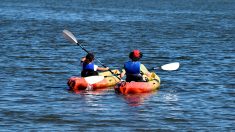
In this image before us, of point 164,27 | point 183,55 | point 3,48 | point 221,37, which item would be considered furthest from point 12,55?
point 164,27

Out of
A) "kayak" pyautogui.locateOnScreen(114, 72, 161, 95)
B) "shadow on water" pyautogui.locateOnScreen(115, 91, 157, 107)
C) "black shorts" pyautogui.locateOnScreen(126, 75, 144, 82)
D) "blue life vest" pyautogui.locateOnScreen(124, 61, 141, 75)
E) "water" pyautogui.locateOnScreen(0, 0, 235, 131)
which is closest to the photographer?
"water" pyautogui.locateOnScreen(0, 0, 235, 131)

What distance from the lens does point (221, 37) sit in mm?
51531

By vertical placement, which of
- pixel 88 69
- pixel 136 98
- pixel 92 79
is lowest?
pixel 136 98

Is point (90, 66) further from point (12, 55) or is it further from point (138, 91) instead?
point (12, 55)

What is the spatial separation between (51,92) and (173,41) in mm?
23814

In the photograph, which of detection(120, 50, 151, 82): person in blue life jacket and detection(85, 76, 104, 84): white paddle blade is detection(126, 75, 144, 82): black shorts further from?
detection(85, 76, 104, 84): white paddle blade

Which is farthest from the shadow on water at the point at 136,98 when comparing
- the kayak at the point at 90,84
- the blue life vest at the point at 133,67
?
the kayak at the point at 90,84

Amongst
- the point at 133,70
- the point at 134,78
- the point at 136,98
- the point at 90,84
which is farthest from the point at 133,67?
the point at 90,84

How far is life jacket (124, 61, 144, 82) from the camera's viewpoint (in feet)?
80.1

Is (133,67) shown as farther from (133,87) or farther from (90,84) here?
(90,84)

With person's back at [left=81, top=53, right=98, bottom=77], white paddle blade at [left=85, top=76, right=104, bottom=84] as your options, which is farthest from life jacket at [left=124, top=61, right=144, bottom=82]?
person's back at [left=81, top=53, right=98, bottom=77]

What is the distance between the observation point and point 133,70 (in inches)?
961

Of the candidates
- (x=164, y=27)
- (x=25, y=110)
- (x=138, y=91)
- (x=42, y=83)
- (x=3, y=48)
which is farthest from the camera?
(x=164, y=27)

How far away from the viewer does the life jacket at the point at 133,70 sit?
961 inches
